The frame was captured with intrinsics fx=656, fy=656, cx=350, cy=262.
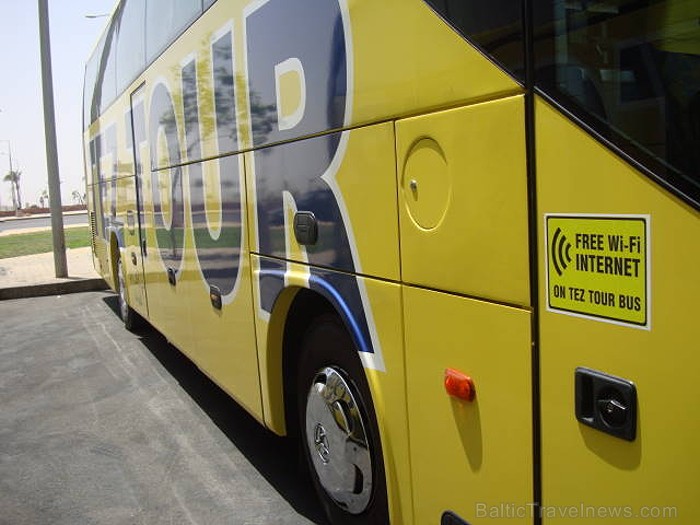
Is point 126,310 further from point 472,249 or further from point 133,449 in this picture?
point 472,249

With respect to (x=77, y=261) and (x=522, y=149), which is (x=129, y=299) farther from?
(x=77, y=261)

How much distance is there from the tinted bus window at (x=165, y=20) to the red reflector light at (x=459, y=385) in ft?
10.4

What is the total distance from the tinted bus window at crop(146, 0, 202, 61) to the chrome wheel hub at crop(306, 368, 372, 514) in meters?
2.62

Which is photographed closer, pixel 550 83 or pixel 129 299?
pixel 550 83


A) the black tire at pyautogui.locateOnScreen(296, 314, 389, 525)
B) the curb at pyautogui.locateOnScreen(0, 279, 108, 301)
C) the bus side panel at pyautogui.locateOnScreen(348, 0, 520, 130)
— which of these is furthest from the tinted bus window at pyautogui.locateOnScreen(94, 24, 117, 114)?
the bus side panel at pyautogui.locateOnScreen(348, 0, 520, 130)

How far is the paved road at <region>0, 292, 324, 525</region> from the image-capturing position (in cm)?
362

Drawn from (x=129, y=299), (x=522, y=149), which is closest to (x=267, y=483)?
(x=522, y=149)

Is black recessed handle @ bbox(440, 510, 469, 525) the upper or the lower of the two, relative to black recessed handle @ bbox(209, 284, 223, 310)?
lower

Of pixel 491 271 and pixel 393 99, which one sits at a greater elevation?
pixel 393 99

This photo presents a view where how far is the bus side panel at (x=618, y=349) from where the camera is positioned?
1.29m

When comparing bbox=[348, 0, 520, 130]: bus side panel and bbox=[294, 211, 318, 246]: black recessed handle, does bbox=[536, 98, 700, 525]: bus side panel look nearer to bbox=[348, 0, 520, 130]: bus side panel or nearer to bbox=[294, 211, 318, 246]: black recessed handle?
bbox=[348, 0, 520, 130]: bus side panel

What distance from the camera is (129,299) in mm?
8016

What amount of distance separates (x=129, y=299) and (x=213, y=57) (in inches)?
191

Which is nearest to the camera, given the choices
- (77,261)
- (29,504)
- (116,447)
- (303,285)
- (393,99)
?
(393,99)
